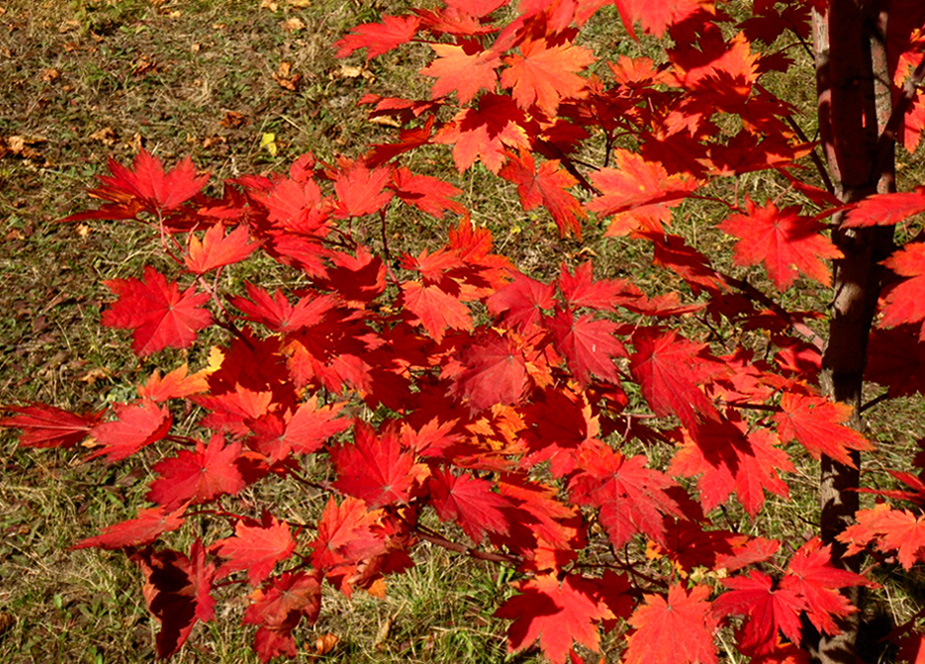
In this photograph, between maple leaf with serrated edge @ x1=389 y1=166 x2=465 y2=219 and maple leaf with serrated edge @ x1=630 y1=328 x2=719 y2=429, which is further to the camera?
maple leaf with serrated edge @ x1=389 y1=166 x2=465 y2=219

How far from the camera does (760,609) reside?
1.61 meters

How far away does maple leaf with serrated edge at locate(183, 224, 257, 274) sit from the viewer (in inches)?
56.2

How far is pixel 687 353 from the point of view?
140cm

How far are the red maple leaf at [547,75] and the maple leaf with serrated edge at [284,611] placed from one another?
3.06 ft

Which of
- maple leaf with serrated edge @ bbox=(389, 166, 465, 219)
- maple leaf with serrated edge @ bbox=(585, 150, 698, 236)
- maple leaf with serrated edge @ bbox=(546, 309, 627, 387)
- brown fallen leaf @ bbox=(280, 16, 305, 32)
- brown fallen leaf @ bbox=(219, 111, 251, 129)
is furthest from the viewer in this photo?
brown fallen leaf @ bbox=(280, 16, 305, 32)

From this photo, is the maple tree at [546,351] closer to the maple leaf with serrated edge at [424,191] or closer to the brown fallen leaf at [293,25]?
the maple leaf with serrated edge at [424,191]

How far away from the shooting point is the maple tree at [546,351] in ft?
4.43

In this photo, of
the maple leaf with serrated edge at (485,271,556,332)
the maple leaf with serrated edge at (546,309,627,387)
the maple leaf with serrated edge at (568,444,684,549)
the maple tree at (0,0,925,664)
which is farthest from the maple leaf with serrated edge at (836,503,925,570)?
the maple leaf with serrated edge at (485,271,556,332)

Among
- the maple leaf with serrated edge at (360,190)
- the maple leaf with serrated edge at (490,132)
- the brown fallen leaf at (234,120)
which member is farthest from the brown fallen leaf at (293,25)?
the maple leaf with serrated edge at (490,132)

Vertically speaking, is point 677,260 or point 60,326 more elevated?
point 677,260

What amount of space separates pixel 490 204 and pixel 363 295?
263cm

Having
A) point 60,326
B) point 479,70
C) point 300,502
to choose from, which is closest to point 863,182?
point 479,70

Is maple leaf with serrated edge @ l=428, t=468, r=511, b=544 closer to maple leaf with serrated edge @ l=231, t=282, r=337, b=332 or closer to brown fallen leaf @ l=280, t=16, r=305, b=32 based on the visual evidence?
maple leaf with serrated edge @ l=231, t=282, r=337, b=332

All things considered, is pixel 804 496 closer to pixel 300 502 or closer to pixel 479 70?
pixel 300 502
